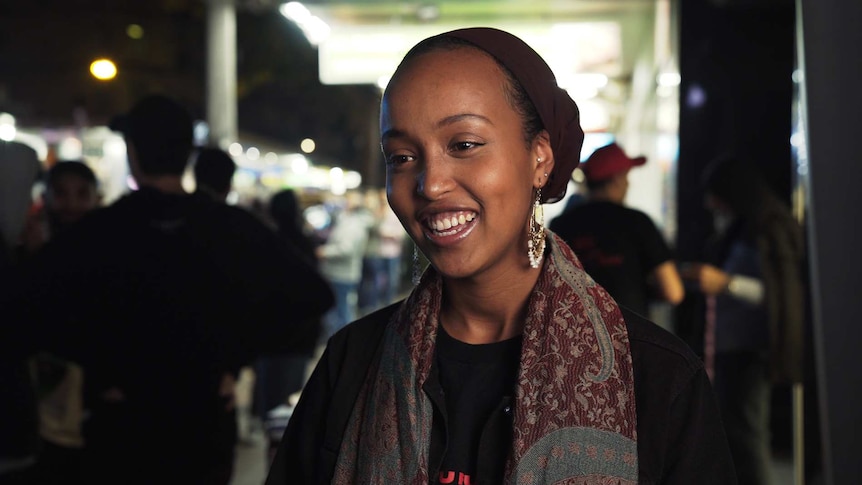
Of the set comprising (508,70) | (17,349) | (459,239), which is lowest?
(17,349)

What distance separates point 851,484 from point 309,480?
152 cm

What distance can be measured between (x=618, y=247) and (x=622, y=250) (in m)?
0.02

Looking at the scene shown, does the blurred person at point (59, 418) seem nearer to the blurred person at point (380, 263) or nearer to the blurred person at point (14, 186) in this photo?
the blurred person at point (14, 186)

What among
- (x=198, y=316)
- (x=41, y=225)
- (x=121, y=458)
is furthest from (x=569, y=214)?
(x=41, y=225)

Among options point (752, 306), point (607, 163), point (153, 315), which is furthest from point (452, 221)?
point (752, 306)

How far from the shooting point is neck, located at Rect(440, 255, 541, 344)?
165cm

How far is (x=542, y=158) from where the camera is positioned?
1.60 m

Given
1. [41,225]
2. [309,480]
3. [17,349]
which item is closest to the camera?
[309,480]

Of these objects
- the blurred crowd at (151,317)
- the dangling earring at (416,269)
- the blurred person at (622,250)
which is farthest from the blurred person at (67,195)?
the dangling earring at (416,269)

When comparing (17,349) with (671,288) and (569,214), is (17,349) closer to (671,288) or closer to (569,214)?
(569,214)

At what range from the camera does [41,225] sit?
5.35 m

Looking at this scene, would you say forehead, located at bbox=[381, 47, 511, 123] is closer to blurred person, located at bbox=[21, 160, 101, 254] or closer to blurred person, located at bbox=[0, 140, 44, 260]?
blurred person, located at bbox=[0, 140, 44, 260]

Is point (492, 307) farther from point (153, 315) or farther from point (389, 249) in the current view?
point (389, 249)

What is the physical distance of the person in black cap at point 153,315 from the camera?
2.95 metres
